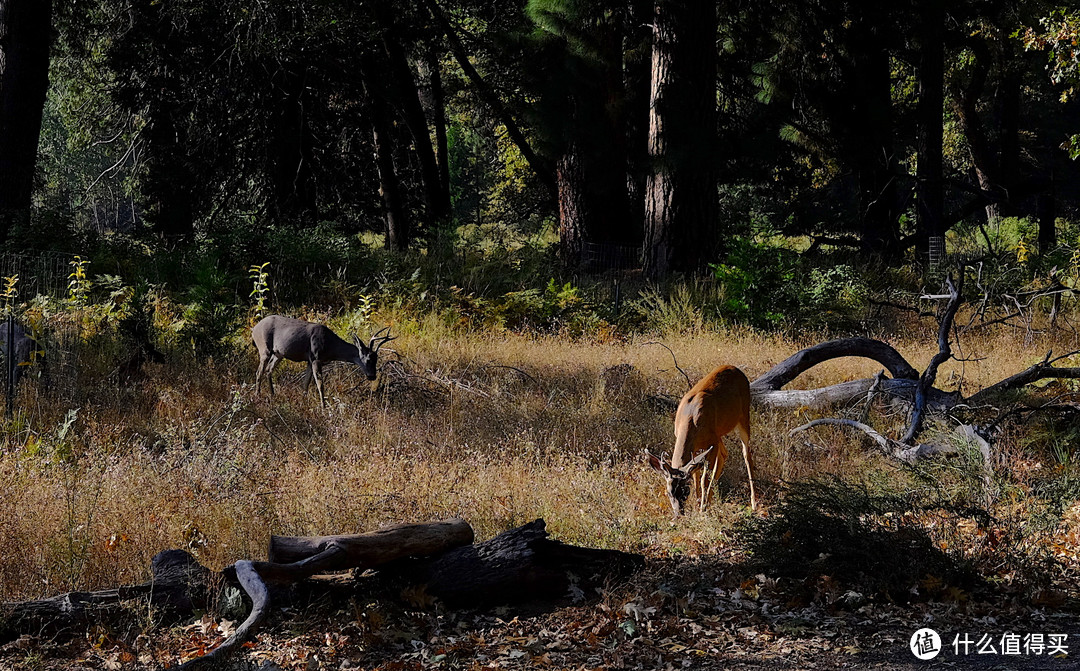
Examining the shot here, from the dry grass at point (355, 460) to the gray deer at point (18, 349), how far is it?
0.27 m

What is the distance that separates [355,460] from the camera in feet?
24.5

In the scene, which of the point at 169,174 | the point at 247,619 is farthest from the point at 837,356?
the point at 169,174

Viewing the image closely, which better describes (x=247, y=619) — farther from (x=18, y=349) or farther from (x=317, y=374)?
(x=18, y=349)

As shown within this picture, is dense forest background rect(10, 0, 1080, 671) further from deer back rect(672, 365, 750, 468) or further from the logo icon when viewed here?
deer back rect(672, 365, 750, 468)

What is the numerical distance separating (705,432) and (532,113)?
1288 cm

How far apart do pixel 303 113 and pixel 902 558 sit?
17556mm

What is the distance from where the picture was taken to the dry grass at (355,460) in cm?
584

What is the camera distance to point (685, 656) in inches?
182

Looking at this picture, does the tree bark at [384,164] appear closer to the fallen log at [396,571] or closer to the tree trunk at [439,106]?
the tree trunk at [439,106]

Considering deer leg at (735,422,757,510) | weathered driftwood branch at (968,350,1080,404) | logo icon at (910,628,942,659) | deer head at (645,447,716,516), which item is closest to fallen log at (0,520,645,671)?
deer head at (645,447,716,516)

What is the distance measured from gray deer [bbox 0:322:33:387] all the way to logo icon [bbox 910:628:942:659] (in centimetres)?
768

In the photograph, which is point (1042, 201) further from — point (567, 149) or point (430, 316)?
point (430, 316)

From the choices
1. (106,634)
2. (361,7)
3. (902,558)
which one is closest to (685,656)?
(902,558)

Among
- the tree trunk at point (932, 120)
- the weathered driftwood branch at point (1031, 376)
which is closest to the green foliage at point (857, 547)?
the weathered driftwood branch at point (1031, 376)
